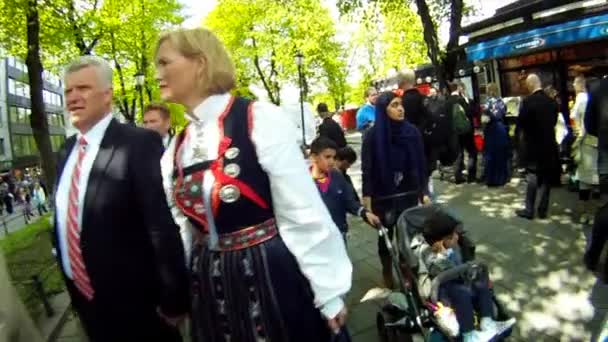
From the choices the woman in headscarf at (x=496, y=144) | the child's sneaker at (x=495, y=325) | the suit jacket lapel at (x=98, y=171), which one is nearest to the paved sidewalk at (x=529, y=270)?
the child's sneaker at (x=495, y=325)

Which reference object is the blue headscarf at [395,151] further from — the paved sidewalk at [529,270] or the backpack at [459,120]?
the backpack at [459,120]

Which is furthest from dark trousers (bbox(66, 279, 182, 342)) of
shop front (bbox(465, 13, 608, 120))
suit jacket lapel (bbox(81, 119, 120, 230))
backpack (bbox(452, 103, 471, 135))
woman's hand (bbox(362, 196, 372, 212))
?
shop front (bbox(465, 13, 608, 120))

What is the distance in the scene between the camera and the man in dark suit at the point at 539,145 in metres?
6.64

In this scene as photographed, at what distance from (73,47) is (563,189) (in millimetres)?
15681

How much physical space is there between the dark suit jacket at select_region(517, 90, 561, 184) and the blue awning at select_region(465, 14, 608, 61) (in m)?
3.43

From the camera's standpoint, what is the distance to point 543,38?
995 centimetres

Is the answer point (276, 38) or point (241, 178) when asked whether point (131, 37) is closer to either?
point (276, 38)

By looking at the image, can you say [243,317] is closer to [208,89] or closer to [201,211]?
[201,211]

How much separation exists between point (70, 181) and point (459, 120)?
785 centimetres

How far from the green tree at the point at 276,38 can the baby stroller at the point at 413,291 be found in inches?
1261

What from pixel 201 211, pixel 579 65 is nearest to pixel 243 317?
pixel 201 211

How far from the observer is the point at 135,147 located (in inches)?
85.8

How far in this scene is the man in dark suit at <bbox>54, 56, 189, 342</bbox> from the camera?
81.5 inches

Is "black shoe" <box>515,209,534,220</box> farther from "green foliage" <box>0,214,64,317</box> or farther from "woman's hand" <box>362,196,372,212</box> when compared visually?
"green foliage" <box>0,214,64,317</box>
